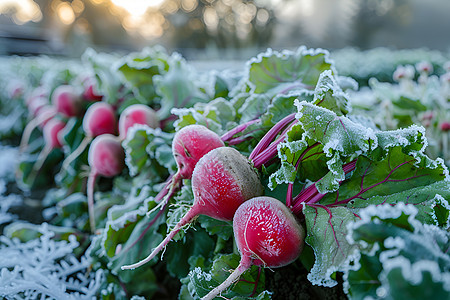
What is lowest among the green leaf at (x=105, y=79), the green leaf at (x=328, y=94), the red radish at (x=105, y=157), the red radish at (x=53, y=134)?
the red radish at (x=53, y=134)

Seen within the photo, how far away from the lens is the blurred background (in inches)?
984

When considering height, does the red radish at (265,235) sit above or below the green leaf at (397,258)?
below

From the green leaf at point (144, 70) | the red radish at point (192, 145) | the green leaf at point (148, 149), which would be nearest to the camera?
the red radish at point (192, 145)

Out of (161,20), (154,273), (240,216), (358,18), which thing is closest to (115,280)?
(154,273)

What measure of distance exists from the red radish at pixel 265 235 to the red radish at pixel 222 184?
1.5 inches

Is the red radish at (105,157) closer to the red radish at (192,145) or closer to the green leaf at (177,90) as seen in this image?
the green leaf at (177,90)

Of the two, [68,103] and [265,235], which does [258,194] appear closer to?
[265,235]

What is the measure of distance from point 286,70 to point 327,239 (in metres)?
0.56

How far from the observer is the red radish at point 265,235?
70 cm

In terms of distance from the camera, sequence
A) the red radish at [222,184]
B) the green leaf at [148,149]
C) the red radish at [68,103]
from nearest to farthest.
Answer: the red radish at [222,184] < the green leaf at [148,149] < the red radish at [68,103]

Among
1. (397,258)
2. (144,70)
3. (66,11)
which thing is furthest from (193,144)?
(66,11)

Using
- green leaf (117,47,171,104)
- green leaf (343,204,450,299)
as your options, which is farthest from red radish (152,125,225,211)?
green leaf (117,47,171,104)

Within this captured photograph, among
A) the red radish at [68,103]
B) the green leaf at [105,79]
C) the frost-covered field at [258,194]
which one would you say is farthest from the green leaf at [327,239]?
the red radish at [68,103]

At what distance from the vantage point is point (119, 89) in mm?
1854
